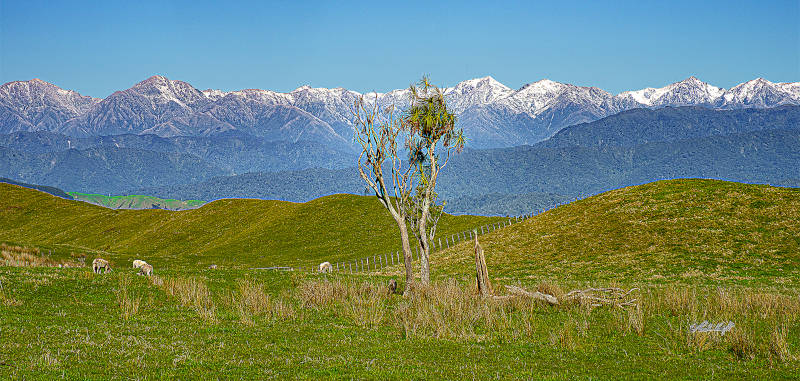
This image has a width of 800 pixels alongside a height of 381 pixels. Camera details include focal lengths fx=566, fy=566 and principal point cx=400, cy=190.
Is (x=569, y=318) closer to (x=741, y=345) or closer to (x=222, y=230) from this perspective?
(x=741, y=345)

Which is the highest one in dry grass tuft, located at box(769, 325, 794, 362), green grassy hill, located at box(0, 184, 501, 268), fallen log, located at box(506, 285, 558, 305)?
green grassy hill, located at box(0, 184, 501, 268)

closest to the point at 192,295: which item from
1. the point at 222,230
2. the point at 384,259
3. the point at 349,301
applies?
the point at 349,301

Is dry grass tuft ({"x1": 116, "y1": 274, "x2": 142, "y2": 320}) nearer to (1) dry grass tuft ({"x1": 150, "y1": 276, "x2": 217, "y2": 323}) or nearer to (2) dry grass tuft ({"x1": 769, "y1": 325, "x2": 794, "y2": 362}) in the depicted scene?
(1) dry grass tuft ({"x1": 150, "y1": 276, "x2": 217, "y2": 323})

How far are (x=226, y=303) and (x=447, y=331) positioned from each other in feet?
41.2

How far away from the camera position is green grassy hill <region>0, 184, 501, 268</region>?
3888 inches

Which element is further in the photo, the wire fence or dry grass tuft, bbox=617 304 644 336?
the wire fence

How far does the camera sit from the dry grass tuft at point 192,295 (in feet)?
83.3

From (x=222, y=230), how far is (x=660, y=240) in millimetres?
91199

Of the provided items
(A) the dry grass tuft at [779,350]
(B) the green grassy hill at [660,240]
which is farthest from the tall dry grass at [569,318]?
(B) the green grassy hill at [660,240]

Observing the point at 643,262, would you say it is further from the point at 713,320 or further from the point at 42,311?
the point at 42,311

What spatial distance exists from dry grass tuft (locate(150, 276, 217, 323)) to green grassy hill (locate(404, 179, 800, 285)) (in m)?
31.4

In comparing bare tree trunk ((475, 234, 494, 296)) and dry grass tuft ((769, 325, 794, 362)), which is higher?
bare tree trunk ((475, 234, 494, 296))

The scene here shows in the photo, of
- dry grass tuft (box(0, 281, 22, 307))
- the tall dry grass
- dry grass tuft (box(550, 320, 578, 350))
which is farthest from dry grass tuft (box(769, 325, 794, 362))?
dry grass tuft (box(0, 281, 22, 307))

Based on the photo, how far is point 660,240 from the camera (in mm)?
63938
